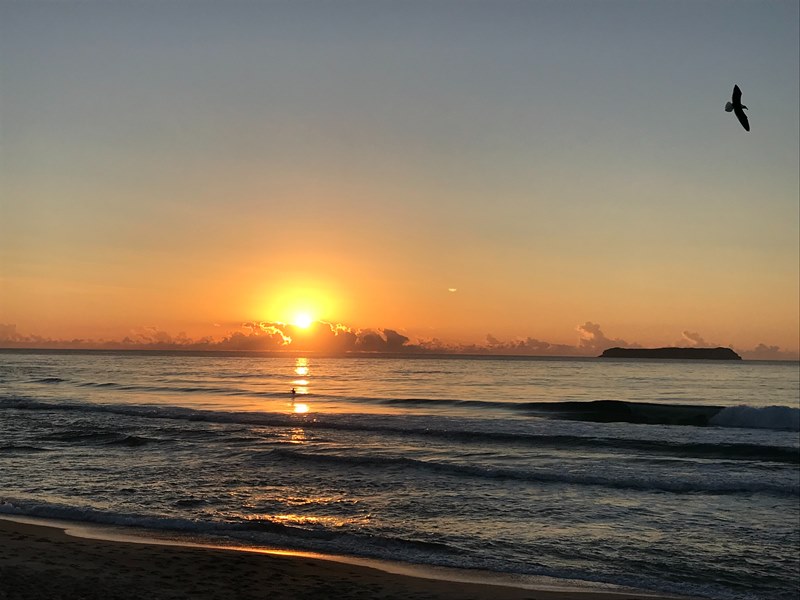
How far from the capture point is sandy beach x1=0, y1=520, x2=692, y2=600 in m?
9.75

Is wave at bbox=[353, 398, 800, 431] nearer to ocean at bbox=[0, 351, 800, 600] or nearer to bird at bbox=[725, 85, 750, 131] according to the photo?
ocean at bbox=[0, 351, 800, 600]

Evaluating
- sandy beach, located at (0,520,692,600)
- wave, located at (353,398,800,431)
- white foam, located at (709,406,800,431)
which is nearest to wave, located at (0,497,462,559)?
sandy beach, located at (0,520,692,600)

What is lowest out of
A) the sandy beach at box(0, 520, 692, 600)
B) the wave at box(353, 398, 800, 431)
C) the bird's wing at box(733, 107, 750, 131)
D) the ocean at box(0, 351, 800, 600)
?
the wave at box(353, 398, 800, 431)

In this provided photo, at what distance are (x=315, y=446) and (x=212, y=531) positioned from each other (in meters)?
12.1

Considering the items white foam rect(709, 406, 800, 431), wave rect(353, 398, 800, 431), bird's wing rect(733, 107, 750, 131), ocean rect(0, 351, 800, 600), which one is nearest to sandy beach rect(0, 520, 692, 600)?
ocean rect(0, 351, 800, 600)

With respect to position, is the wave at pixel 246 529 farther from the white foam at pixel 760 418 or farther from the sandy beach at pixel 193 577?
the white foam at pixel 760 418

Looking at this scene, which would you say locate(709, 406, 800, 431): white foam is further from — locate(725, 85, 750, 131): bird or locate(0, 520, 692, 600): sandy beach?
locate(0, 520, 692, 600): sandy beach

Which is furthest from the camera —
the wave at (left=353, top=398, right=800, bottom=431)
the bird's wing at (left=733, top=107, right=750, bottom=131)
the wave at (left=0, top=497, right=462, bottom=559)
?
the wave at (left=353, top=398, right=800, bottom=431)

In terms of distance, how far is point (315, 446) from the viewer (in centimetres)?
2589

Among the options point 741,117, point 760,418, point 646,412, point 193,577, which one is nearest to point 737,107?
point 741,117

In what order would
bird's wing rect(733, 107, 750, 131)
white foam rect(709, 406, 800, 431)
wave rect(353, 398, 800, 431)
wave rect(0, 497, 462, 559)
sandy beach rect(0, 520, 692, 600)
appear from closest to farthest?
sandy beach rect(0, 520, 692, 600) → bird's wing rect(733, 107, 750, 131) → wave rect(0, 497, 462, 559) → white foam rect(709, 406, 800, 431) → wave rect(353, 398, 800, 431)

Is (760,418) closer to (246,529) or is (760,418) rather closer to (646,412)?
(646,412)

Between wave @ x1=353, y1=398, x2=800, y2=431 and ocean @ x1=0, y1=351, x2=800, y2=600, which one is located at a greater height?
ocean @ x1=0, y1=351, x2=800, y2=600

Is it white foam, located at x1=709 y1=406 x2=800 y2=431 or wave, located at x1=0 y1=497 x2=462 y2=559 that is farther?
white foam, located at x1=709 y1=406 x2=800 y2=431
